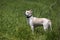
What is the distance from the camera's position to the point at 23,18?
12.4m

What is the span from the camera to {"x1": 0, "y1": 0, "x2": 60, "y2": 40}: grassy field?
8.31 m

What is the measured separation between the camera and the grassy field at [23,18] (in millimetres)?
8309

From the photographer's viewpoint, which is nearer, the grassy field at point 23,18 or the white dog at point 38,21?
the grassy field at point 23,18

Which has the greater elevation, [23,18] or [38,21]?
[38,21]

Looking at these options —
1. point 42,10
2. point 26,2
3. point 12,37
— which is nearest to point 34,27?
point 12,37

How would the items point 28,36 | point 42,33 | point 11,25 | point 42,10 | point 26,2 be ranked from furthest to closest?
point 26,2
point 42,10
point 11,25
point 42,33
point 28,36

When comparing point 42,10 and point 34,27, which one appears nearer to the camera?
point 34,27

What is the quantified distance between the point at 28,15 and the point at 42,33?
2.57 ft

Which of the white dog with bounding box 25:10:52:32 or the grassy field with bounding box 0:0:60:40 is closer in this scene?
the grassy field with bounding box 0:0:60:40

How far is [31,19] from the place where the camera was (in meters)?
10.3

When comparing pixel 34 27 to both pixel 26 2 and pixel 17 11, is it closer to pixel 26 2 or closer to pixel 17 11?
pixel 17 11

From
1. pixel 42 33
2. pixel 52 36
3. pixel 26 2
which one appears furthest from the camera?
pixel 26 2

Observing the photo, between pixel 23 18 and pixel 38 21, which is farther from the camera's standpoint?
pixel 23 18

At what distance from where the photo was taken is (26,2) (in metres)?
16.0
